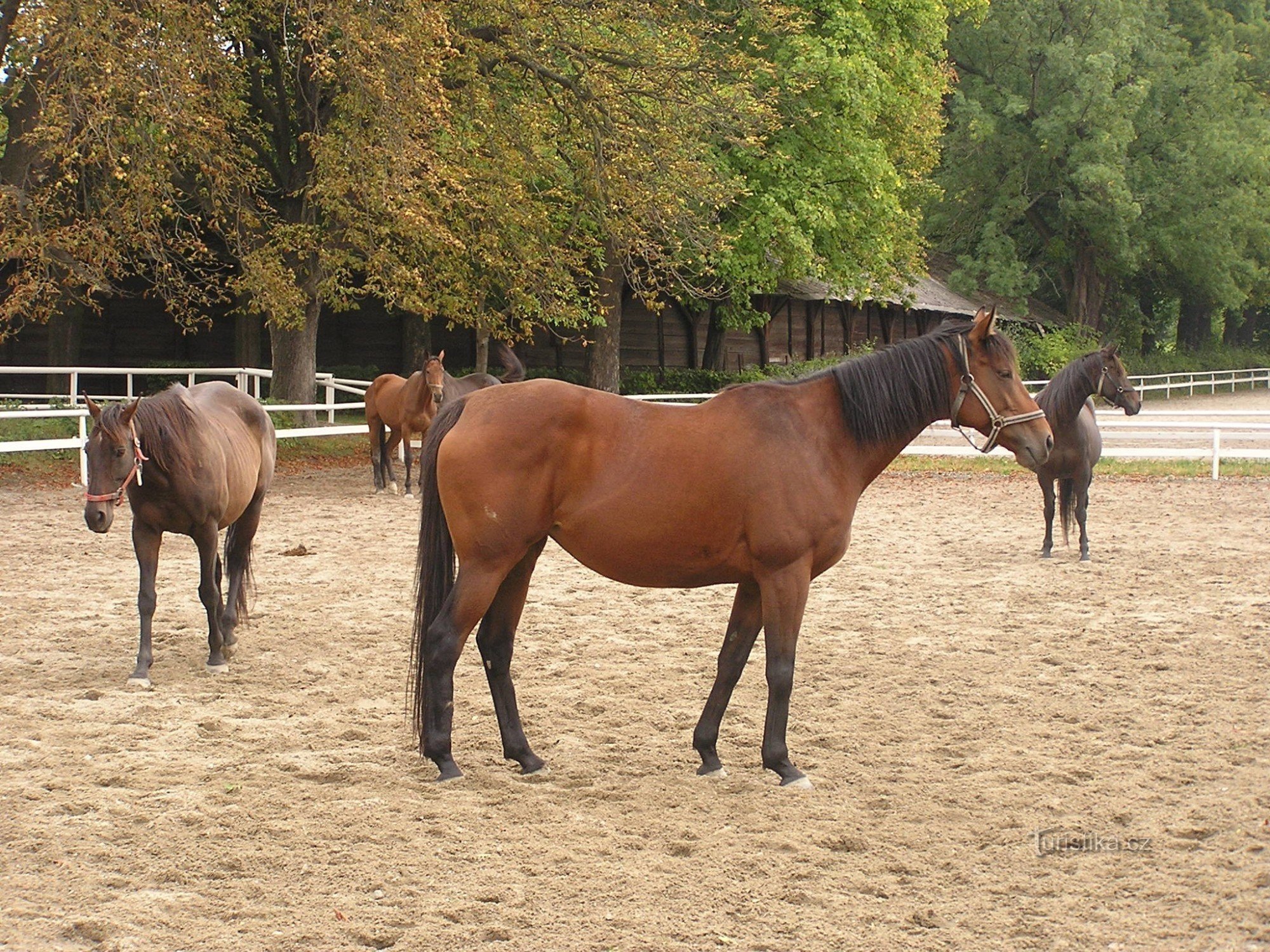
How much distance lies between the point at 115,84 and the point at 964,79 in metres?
32.2

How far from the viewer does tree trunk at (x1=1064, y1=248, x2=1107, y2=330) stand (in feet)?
138

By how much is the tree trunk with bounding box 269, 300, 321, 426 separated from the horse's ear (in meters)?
14.9

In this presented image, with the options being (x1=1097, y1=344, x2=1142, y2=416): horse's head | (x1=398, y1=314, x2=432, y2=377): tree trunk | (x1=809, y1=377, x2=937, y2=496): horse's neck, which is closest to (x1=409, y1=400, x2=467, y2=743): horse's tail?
(x1=809, y1=377, x2=937, y2=496): horse's neck

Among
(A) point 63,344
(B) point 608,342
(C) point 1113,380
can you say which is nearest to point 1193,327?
(B) point 608,342

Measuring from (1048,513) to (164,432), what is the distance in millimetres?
7708

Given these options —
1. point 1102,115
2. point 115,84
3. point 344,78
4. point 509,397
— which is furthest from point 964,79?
point 509,397

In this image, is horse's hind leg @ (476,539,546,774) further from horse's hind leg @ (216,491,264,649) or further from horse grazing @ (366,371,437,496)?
horse grazing @ (366,371,437,496)

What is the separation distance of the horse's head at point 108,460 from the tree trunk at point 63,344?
61.3 feet

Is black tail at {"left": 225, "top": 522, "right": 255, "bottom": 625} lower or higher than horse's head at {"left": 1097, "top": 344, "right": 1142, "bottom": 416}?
lower

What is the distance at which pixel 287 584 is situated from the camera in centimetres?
928

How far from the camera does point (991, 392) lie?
17.3ft

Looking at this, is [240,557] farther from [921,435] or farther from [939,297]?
[939,297]

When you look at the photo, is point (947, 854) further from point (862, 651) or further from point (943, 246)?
point (943, 246)

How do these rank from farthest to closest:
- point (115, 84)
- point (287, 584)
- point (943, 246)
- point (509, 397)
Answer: point (943, 246)
point (115, 84)
point (287, 584)
point (509, 397)
